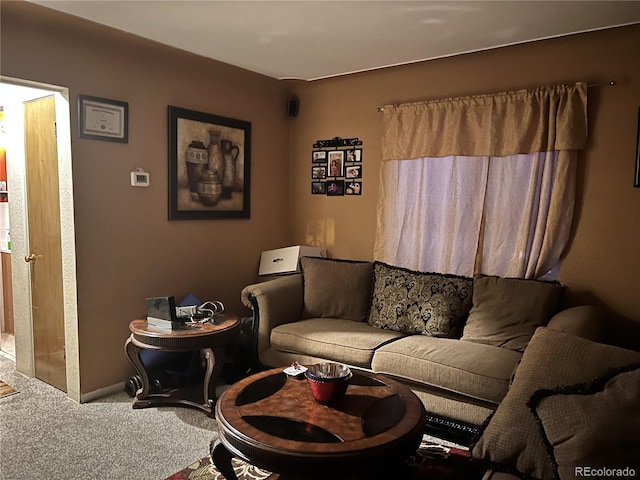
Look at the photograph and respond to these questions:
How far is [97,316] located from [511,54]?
3363mm

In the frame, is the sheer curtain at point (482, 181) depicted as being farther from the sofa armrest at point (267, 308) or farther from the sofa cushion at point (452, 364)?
the sofa armrest at point (267, 308)

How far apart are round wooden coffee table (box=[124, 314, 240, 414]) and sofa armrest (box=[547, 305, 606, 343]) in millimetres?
1943

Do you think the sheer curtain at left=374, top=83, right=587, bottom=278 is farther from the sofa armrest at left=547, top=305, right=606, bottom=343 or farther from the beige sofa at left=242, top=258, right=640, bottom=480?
the sofa armrest at left=547, top=305, right=606, bottom=343

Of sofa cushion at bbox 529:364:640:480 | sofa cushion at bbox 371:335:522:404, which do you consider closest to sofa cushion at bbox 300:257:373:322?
sofa cushion at bbox 371:335:522:404

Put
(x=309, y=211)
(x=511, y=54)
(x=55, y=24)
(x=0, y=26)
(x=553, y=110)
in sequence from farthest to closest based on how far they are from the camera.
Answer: (x=309, y=211), (x=511, y=54), (x=553, y=110), (x=55, y=24), (x=0, y=26)

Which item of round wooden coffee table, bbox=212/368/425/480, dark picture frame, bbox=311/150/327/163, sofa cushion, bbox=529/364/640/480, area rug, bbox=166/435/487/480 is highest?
dark picture frame, bbox=311/150/327/163

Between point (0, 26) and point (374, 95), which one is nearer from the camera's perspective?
point (0, 26)

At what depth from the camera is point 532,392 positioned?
1.69 metres

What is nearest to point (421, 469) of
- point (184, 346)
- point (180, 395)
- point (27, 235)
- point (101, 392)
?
point (184, 346)

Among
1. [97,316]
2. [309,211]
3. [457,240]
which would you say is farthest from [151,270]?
[457,240]

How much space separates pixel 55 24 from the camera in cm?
286

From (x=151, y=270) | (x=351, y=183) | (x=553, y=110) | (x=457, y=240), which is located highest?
(x=553, y=110)

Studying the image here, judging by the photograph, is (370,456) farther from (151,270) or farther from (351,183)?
(351,183)

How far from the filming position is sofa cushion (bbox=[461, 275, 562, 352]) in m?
2.95
